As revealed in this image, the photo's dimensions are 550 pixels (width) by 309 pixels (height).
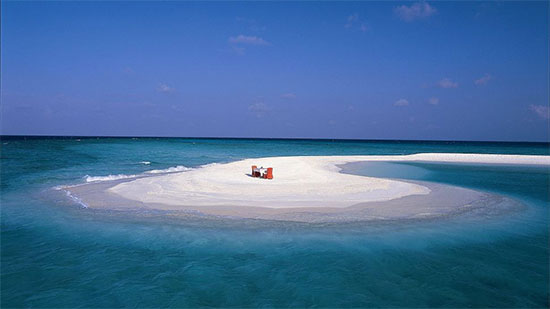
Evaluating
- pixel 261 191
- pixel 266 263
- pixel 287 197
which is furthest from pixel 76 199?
pixel 266 263

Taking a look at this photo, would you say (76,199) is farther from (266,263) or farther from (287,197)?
(266,263)

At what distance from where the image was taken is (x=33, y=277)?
7262 millimetres

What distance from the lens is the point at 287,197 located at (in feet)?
49.1

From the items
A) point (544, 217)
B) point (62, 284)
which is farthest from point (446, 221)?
point (62, 284)

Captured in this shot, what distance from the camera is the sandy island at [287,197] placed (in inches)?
496

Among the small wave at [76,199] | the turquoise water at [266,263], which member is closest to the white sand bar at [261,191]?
the small wave at [76,199]

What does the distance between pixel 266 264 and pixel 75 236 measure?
6350mm

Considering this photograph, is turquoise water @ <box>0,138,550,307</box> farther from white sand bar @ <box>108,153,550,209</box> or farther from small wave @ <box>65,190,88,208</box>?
white sand bar @ <box>108,153,550,209</box>

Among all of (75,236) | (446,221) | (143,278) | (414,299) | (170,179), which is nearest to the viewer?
(414,299)

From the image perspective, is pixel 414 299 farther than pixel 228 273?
No

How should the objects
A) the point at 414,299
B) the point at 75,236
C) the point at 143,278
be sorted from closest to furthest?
the point at 414,299 < the point at 143,278 < the point at 75,236

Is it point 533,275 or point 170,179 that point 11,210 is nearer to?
point 170,179

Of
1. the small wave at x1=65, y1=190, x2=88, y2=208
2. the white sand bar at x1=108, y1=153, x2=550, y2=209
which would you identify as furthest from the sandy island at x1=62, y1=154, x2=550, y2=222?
the small wave at x1=65, y1=190, x2=88, y2=208

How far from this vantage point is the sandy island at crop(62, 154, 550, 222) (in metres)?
12.6
